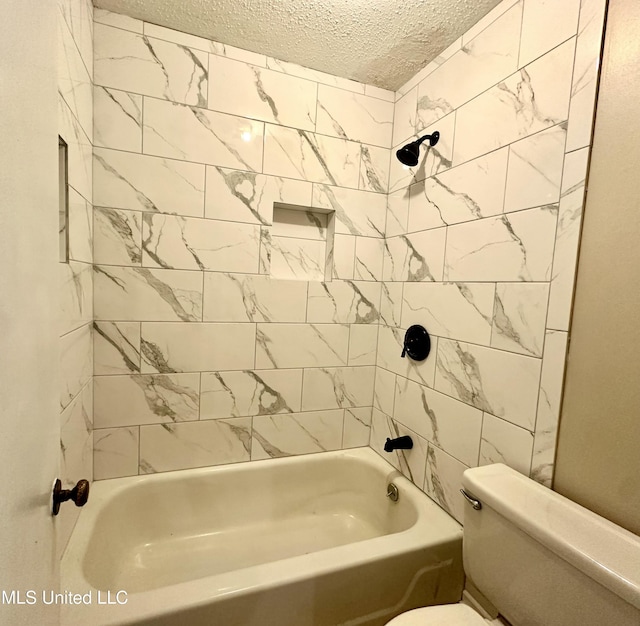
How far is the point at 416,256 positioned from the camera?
5.48 feet

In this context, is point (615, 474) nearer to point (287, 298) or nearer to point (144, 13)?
point (287, 298)

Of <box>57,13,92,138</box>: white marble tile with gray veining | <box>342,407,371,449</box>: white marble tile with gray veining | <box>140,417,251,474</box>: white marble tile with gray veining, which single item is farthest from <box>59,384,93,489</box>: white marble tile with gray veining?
<box>342,407,371,449</box>: white marble tile with gray veining

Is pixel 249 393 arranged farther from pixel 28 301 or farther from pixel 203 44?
pixel 203 44

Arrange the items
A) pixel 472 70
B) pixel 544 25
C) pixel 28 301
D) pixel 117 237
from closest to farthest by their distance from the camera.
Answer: pixel 28 301
pixel 544 25
pixel 472 70
pixel 117 237

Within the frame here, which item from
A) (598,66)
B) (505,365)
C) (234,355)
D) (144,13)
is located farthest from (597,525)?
(144,13)

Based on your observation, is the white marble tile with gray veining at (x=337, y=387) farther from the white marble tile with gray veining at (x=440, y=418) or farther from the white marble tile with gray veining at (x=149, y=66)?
the white marble tile with gray veining at (x=149, y=66)

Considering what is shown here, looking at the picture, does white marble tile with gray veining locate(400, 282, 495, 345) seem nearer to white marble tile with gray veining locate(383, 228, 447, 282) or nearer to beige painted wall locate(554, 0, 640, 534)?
white marble tile with gray veining locate(383, 228, 447, 282)

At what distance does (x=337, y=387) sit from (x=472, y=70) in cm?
161

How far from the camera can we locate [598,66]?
936 millimetres

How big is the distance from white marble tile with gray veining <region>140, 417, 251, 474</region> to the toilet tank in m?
1.11

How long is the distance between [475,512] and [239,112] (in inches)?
74.9

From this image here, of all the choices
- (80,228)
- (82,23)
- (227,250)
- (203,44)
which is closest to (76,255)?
(80,228)

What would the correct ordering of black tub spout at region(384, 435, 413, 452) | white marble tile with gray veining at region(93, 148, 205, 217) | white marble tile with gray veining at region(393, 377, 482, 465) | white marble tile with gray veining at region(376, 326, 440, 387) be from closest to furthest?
white marble tile with gray veining at region(393, 377, 482, 465), white marble tile with gray veining at region(93, 148, 205, 217), white marble tile with gray veining at region(376, 326, 440, 387), black tub spout at region(384, 435, 413, 452)

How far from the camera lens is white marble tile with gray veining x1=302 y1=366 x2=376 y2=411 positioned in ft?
6.06
